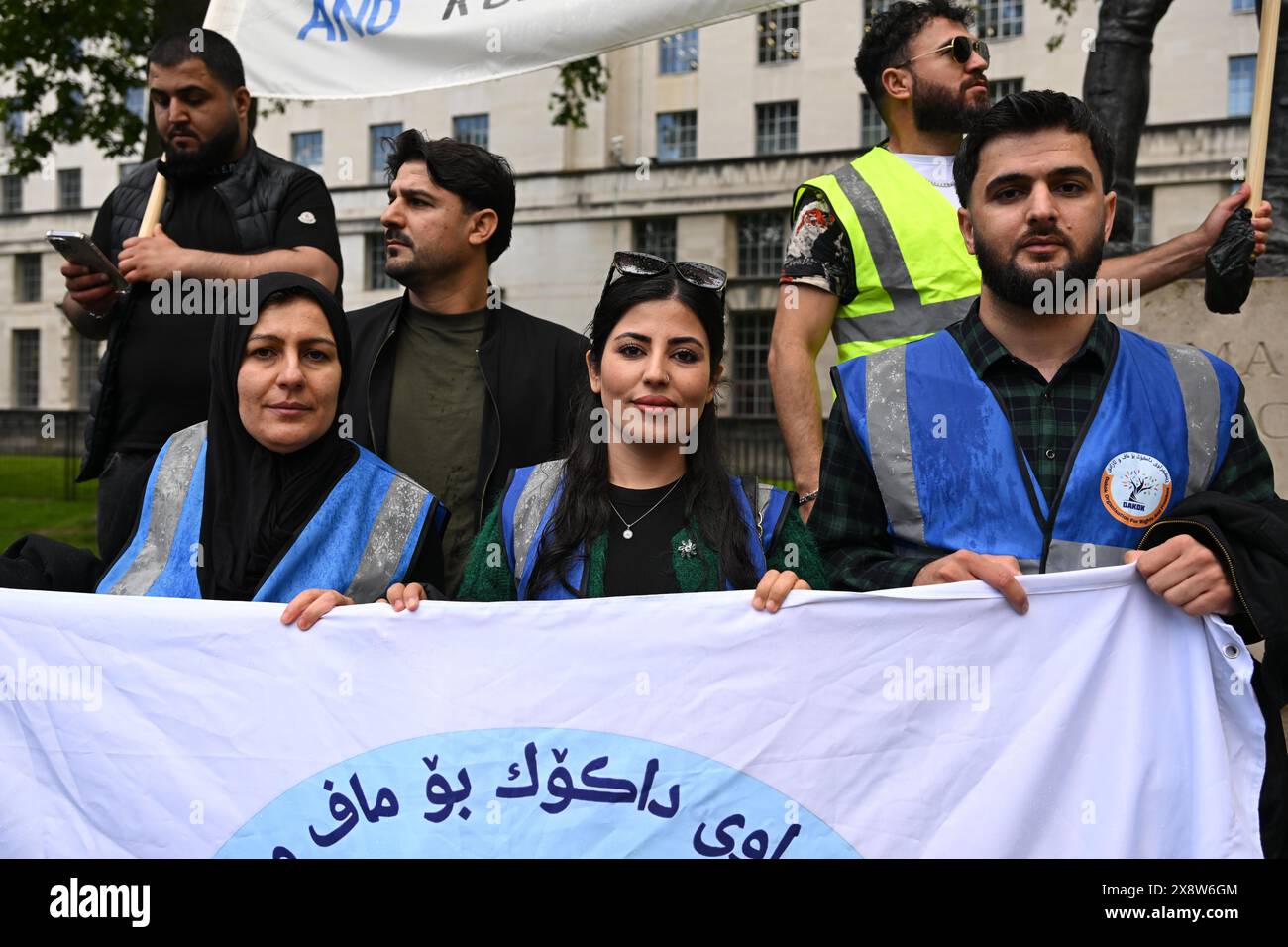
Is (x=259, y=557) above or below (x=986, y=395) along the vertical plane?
below

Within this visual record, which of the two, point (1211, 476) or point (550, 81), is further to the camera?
point (550, 81)

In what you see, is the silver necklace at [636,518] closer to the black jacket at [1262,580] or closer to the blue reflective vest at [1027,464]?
the blue reflective vest at [1027,464]

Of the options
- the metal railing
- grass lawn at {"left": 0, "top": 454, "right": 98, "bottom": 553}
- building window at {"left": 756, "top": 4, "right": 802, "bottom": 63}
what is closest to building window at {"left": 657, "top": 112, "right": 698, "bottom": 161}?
building window at {"left": 756, "top": 4, "right": 802, "bottom": 63}

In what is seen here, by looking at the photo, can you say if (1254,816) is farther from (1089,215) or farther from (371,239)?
(371,239)

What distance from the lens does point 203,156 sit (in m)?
4.36

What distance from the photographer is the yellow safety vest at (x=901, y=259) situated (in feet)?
12.3

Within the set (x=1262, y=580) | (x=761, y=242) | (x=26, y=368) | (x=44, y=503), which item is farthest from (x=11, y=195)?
(x=1262, y=580)

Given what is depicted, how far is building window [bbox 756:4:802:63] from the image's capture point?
1206 inches

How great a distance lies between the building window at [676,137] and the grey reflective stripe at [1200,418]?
34.1m

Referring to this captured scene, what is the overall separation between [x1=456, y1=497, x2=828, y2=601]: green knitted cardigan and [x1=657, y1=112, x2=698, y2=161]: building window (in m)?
34.0

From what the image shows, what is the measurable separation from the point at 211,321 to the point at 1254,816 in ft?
10.7
